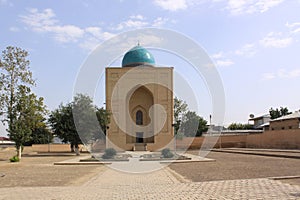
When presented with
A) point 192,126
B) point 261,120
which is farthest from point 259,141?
point 261,120

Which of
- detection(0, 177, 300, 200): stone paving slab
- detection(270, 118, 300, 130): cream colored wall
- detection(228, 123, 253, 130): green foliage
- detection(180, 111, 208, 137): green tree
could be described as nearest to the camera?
detection(0, 177, 300, 200): stone paving slab

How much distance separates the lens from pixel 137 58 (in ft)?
135

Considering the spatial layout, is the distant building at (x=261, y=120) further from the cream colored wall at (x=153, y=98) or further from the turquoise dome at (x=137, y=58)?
the turquoise dome at (x=137, y=58)

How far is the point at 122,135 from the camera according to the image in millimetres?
40406

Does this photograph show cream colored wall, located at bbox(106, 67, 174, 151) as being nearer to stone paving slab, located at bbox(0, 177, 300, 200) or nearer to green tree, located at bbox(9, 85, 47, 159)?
green tree, located at bbox(9, 85, 47, 159)

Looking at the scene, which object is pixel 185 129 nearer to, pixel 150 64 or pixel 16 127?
pixel 150 64

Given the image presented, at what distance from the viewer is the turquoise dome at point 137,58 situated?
40.9 meters

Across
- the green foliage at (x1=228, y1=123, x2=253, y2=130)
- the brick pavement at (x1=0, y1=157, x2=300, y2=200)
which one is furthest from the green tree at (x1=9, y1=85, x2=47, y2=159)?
the green foliage at (x1=228, y1=123, x2=253, y2=130)

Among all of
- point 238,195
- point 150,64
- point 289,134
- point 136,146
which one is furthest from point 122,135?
point 238,195

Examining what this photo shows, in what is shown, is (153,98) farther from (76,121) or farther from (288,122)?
(288,122)

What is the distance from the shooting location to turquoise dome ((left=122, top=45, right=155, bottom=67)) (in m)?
40.9

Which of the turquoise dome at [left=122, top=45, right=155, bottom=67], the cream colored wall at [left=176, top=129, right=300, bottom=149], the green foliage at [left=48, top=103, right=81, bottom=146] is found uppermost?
the turquoise dome at [left=122, top=45, right=155, bottom=67]

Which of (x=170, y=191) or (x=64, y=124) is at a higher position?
(x=64, y=124)

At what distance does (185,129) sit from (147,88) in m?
9.31
